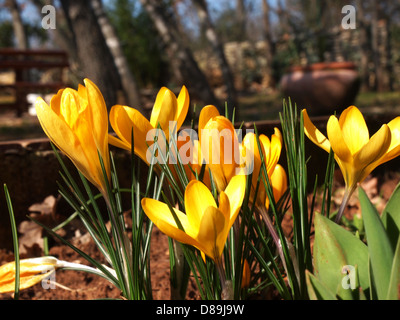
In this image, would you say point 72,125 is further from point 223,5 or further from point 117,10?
point 223,5

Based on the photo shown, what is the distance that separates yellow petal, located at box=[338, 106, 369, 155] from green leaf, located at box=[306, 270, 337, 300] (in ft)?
0.60

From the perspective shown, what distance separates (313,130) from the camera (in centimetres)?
62

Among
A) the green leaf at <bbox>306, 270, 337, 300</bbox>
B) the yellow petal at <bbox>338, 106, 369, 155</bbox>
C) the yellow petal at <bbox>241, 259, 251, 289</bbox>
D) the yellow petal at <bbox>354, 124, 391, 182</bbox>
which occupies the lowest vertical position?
the yellow petal at <bbox>241, 259, 251, 289</bbox>

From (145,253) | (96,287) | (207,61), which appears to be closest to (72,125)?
(145,253)

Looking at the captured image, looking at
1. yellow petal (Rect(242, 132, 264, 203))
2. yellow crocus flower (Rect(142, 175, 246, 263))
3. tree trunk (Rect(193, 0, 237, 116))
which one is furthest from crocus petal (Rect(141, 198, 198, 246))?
tree trunk (Rect(193, 0, 237, 116))

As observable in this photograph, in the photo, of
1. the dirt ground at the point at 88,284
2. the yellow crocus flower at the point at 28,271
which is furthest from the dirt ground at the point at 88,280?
the yellow crocus flower at the point at 28,271

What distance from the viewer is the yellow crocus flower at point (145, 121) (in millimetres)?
570

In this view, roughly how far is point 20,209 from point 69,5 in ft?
8.92

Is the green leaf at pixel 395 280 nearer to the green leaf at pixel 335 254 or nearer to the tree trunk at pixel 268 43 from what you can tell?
the green leaf at pixel 335 254

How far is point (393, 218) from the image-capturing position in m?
0.52

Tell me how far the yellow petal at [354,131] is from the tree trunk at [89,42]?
2988 millimetres

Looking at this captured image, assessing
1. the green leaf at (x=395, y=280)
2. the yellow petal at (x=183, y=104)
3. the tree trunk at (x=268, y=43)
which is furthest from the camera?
the tree trunk at (x=268, y=43)

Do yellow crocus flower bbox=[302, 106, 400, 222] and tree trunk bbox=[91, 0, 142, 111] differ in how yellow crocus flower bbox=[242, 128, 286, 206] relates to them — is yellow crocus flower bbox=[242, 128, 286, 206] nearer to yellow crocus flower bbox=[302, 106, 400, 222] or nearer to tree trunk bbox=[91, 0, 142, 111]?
yellow crocus flower bbox=[302, 106, 400, 222]

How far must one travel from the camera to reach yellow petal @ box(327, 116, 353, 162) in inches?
20.7
